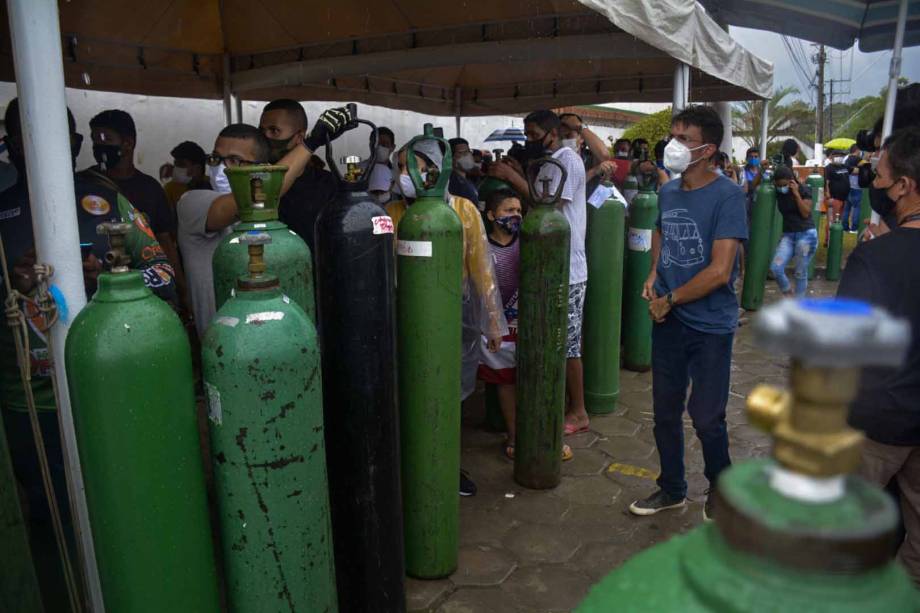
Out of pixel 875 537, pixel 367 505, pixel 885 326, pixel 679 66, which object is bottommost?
pixel 367 505

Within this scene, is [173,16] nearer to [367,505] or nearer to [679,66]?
[679,66]

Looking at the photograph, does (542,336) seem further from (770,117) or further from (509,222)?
(770,117)

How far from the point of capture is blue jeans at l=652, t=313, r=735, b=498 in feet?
10.1

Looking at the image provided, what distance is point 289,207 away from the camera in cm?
318

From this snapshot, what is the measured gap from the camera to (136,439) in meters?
1.61

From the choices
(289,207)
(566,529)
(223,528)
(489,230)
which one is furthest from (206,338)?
(489,230)

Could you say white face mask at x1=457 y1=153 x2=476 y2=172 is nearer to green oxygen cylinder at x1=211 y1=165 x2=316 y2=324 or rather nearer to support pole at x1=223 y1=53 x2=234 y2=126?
support pole at x1=223 y1=53 x2=234 y2=126

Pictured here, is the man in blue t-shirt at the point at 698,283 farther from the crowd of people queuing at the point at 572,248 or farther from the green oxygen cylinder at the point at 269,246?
the green oxygen cylinder at the point at 269,246

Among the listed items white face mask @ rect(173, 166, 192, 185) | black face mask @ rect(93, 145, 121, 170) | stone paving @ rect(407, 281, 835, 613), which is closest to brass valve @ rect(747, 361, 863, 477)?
stone paving @ rect(407, 281, 835, 613)

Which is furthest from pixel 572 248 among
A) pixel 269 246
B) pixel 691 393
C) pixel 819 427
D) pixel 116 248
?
pixel 819 427

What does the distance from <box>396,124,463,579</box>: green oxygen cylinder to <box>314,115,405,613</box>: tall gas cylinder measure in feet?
0.77

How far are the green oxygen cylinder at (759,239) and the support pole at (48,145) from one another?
7154 millimetres

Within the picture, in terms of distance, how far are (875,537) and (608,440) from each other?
3.93 meters

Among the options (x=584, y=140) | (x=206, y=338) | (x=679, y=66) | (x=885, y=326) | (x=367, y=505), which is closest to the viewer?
(x=885, y=326)
